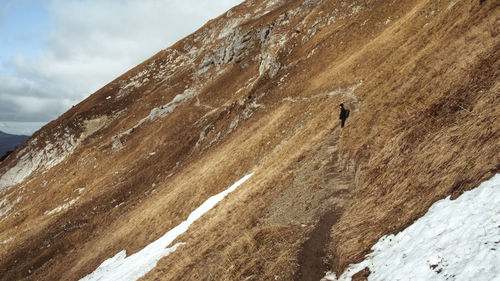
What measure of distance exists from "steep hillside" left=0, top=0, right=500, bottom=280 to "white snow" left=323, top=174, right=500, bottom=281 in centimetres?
62

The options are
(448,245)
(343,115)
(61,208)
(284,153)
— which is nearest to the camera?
(448,245)

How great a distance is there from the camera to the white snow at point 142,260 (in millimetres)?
19453

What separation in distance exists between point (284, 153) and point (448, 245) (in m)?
16.1

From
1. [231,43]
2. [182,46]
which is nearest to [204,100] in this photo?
[231,43]

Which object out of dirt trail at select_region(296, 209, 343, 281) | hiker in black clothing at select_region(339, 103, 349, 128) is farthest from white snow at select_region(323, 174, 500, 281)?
hiker in black clothing at select_region(339, 103, 349, 128)

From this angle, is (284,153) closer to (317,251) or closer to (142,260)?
(317,251)

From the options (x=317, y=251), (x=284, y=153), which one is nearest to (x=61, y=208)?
(x=284, y=153)

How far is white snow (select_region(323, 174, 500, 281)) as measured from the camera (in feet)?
22.0

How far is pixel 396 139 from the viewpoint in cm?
1398

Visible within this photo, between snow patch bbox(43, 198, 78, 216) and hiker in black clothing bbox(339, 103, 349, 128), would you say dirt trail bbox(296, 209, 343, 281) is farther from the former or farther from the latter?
snow patch bbox(43, 198, 78, 216)

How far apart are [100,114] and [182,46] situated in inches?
1295

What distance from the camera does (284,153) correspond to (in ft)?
76.9

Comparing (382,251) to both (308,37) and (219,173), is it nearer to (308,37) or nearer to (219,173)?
(219,173)

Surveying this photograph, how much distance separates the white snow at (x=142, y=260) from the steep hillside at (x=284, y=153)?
1.16 metres
